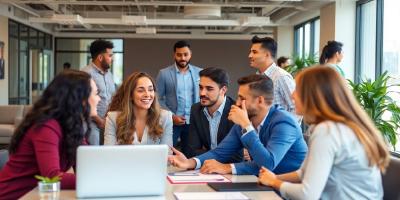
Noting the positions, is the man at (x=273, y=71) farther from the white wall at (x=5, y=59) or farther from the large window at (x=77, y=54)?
the large window at (x=77, y=54)

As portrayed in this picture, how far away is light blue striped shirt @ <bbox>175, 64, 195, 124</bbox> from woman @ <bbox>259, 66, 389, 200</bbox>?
3.11m

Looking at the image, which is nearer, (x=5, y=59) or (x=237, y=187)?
(x=237, y=187)

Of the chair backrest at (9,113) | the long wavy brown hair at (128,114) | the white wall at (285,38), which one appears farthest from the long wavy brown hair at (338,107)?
the white wall at (285,38)

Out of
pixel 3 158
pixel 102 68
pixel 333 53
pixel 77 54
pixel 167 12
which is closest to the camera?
pixel 3 158

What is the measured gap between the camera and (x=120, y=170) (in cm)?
200

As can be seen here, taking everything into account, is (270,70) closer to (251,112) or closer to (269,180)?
(251,112)

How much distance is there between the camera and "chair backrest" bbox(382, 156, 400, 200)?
2.20 meters

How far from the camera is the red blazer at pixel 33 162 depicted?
2.14 meters

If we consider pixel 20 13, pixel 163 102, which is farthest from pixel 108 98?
pixel 20 13

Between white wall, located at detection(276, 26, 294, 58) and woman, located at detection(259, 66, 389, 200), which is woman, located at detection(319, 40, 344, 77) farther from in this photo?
white wall, located at detection(276, 26, 294, 58)

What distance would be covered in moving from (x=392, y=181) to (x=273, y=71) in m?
2.24

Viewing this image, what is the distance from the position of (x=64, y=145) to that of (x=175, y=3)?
797 cm

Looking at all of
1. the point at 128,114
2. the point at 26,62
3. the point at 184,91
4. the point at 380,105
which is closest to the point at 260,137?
the point at 128,114

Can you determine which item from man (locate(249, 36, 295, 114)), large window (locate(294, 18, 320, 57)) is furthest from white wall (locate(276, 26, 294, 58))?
man (locate(249, 36, 295, 114))
